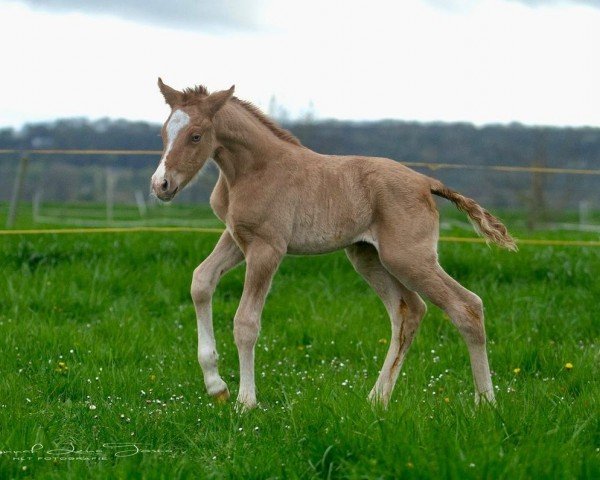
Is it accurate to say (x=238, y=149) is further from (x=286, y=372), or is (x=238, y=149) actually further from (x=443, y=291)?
(x=286, y=372)

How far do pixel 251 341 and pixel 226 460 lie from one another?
4.49 feet

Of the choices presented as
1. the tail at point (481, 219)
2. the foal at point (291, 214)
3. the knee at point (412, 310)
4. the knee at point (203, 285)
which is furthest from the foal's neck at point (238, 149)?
the knee at point (412, 310)

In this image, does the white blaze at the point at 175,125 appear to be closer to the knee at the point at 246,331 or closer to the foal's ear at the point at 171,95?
the foal's ear at the point at 171,95

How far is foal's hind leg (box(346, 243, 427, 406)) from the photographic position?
20.2ft

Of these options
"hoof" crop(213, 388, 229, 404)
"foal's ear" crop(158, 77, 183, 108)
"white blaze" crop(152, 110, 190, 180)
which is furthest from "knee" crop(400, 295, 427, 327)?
"foal's ear" crop(158, 77, 183, 108)

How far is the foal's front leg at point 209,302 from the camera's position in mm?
5988

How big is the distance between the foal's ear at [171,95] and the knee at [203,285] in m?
1.13

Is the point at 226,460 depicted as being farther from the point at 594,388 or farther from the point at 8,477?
the point at 594,388

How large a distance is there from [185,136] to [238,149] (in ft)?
1.51

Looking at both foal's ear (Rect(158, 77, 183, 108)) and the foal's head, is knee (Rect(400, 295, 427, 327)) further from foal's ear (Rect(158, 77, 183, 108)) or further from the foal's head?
foal's ear (Rect(158, 77, 183, 108))

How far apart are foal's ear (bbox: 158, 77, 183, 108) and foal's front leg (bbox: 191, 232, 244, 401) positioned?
99 centimetres

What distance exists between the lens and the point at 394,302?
6.26 m

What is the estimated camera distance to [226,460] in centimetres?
450

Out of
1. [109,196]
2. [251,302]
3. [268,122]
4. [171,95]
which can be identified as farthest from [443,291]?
[109,196]
